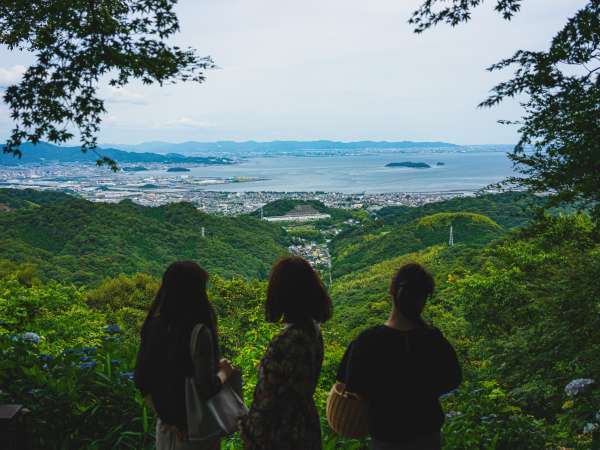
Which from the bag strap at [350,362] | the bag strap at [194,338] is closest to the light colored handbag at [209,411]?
the bag strap at [194,338]

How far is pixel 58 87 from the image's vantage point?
479 centimetres

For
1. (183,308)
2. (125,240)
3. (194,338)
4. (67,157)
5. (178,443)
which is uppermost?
(67,157)

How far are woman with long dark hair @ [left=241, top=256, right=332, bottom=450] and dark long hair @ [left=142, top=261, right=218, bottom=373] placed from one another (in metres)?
0.30

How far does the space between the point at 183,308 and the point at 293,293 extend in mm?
482

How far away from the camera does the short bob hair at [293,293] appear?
207cm

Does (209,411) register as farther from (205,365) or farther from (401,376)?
(401,376)

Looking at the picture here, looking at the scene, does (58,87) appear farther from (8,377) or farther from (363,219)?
(363,219)

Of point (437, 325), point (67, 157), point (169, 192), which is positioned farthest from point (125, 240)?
point (67, 157)

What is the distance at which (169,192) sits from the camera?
102875mm

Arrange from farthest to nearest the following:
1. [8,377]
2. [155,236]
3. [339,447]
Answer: [155,236], [8,377], [339,447]

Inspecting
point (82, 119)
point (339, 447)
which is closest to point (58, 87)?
point (82, 119)

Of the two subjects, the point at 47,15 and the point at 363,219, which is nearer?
the point at 47,15

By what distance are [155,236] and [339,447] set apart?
133ft

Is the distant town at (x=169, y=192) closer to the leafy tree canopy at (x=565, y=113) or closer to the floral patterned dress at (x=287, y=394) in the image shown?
the leafy tree canopy at (x=565, y=113)
